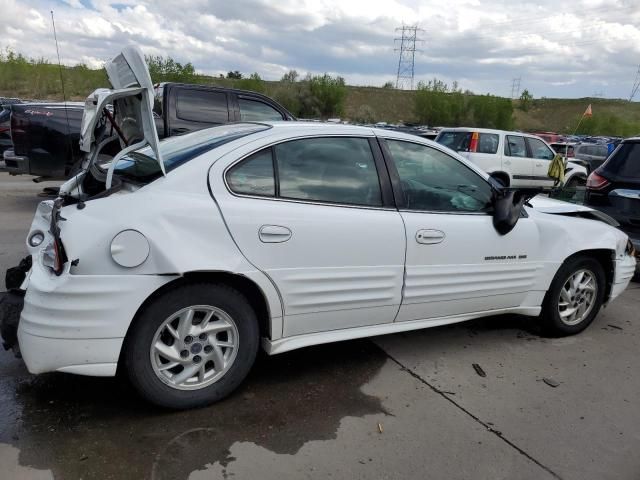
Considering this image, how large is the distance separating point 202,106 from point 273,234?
603 cm

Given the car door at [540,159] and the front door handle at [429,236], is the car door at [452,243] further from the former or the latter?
the car door at [540,159]

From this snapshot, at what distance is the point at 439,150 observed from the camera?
3.90 meters

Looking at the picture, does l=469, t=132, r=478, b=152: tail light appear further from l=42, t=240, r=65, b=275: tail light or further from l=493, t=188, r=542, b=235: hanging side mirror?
l=42, t=240, r=65, b=275: tail light

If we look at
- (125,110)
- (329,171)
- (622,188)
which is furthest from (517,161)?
(125,110)

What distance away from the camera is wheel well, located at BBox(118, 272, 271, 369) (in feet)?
9.22

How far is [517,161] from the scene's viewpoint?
13422 millimetres

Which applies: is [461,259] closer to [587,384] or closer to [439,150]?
[439,150]

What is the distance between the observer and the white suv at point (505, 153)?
42.6 feet

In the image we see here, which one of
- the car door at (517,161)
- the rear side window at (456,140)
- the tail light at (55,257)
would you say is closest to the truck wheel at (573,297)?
the tail light at (55,257)

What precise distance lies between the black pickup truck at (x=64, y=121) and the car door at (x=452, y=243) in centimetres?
486

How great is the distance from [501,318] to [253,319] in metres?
2.80

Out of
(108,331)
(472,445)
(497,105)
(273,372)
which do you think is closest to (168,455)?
(108,331)

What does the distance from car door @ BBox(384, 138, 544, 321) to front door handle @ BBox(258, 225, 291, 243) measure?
2.79 feet

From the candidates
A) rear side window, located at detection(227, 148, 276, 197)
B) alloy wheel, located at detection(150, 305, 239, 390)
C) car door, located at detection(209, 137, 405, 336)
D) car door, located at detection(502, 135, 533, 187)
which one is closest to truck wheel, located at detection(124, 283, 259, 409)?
alloy wheel, located at detection(150, 305, 239, 390)
